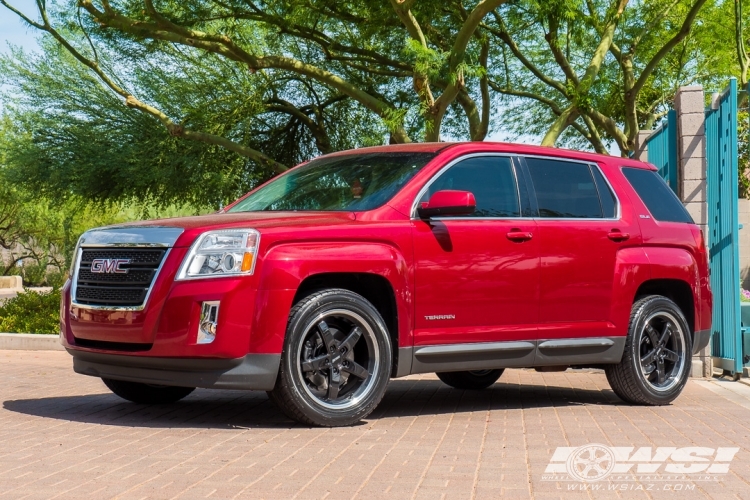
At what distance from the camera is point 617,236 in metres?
9.20

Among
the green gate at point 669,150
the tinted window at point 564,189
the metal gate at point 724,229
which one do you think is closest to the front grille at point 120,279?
the tinted window at point 564,189

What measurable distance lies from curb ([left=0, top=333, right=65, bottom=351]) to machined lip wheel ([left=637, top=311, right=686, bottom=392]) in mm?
8472

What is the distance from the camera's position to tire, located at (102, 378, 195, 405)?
877 centimetres

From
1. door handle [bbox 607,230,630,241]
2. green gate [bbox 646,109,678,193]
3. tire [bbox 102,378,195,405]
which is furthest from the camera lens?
green gate [bbox 646,109,678,193]

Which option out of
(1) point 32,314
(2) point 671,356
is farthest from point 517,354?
(1) point 32,314

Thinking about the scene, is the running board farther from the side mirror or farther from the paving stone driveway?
the side mirror

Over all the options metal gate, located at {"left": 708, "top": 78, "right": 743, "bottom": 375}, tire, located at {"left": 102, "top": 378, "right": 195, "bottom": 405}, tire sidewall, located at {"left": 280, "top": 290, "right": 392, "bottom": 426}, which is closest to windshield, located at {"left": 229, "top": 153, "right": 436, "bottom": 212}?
tire sidewall, located at {"left": 280, "top": 290, "right": 392, "bottom": 426}

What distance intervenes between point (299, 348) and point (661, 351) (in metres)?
3.81

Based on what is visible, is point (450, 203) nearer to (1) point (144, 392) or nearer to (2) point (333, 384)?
(2) point (333, 384)

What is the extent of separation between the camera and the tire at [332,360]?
726 centimetres

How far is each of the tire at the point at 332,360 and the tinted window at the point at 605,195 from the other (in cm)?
268

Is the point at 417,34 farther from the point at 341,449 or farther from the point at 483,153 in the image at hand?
the point at 341,449

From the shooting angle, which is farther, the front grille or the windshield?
the windshield

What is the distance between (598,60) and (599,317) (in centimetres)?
1118
